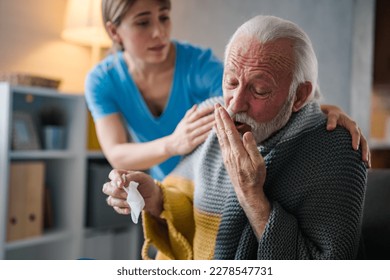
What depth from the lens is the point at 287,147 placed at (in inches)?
27.7

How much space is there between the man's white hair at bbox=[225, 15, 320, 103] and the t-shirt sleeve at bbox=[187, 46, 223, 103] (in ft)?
0.34

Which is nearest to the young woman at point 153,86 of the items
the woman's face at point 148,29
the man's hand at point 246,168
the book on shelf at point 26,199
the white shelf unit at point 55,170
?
the woman's face at point 148,29

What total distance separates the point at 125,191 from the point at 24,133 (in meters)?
0.94

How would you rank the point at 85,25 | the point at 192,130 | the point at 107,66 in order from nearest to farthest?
the point at 192,130 < the point at 107,66 < the point at 85,25

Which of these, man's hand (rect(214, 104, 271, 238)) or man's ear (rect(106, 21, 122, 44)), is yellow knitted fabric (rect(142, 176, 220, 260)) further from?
man's ear (rect(106, 21, 122, 44))

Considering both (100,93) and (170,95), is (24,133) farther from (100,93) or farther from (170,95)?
(170,95)

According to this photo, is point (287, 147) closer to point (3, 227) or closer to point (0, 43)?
point (0, 43)

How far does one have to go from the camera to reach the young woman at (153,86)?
31.5 inches

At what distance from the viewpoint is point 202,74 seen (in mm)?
815

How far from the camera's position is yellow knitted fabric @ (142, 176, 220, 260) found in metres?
0.77

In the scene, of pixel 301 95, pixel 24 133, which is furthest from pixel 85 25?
pixel 24 133

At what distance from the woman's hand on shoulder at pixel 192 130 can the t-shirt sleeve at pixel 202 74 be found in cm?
3
